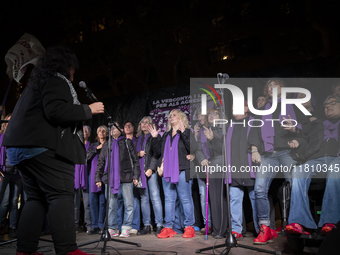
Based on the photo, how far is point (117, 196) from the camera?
18.2ft

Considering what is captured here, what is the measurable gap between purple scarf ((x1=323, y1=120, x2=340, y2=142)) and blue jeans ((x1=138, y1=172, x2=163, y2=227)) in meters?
2.93

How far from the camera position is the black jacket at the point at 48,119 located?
2320 millimetres

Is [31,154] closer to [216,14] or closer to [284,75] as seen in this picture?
[284,75]

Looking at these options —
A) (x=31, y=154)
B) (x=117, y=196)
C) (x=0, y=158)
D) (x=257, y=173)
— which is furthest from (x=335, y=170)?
(x=0, y=158)

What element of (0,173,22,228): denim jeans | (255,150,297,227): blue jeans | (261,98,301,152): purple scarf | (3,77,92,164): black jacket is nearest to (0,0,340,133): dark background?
(261,98,301,152): purple scarf

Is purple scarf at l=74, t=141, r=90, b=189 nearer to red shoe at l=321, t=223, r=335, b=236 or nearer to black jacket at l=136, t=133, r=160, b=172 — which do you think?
black jacket at l=136, t=133, r=160, b=172

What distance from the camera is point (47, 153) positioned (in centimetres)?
233

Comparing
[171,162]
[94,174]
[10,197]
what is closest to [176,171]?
[171,162]

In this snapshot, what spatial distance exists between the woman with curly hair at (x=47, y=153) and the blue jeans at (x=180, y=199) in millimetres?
2812

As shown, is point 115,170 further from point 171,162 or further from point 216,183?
point 216,183

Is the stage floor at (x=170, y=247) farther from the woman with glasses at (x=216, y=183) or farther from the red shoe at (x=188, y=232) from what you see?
the woman with glasses at (x=216, y=183)

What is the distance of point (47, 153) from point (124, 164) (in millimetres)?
3195

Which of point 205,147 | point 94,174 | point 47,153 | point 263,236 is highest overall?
point 205,147

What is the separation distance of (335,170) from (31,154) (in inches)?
117
